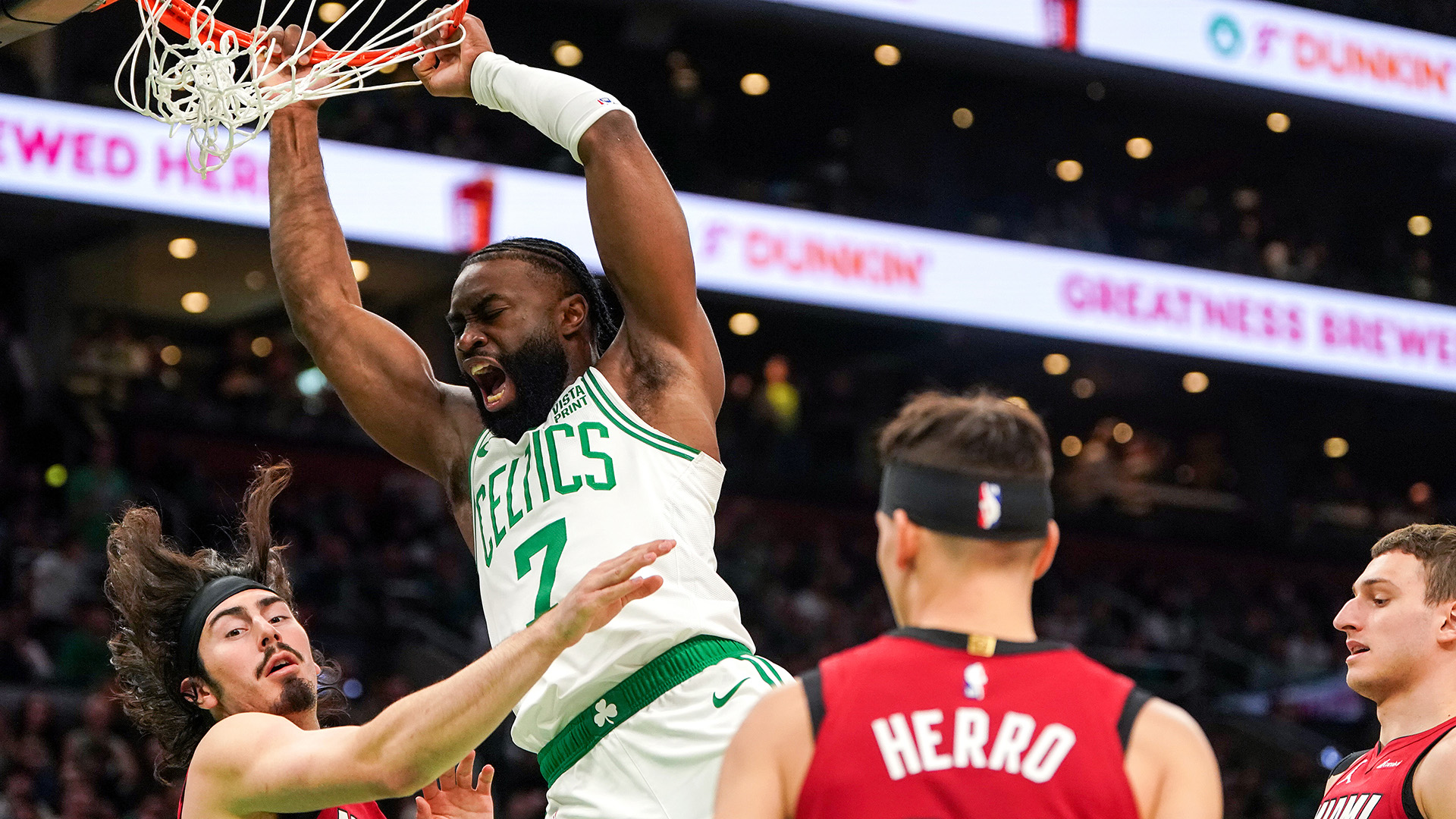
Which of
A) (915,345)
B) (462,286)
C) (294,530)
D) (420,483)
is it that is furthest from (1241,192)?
(462,286)

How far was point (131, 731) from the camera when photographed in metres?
11.0

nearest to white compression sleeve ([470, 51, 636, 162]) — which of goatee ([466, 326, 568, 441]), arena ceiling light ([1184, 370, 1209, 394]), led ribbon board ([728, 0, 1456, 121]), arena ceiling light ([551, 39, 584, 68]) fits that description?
goatee ([466, 326, 568, 441])

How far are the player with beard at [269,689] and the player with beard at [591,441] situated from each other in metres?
0.36

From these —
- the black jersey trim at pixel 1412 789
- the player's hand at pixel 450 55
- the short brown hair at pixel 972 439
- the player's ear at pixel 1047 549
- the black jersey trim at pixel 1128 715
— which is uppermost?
the player's hand at pixel 450 55

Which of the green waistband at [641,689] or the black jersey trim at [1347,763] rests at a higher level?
the green waistband at [641,689]

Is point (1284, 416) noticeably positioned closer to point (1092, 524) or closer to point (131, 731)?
point (1092, 524)

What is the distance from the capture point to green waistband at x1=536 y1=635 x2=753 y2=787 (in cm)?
366

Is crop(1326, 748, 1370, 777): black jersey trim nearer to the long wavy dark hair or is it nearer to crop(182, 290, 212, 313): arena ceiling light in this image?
the long wavy dark hair

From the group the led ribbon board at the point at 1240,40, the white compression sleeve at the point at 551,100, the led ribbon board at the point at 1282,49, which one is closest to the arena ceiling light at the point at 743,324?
the led ribbon board at the point at 1240,40

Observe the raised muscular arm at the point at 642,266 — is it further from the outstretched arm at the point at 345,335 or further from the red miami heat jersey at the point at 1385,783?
the red miami heat jersey at the point at 1385,783

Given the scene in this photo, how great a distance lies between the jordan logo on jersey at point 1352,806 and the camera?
3.95 m

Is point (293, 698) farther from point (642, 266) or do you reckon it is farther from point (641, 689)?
point (642, 266)

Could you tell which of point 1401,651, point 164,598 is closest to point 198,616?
point 164,598

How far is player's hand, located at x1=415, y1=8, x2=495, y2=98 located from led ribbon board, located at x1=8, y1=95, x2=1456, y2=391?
28.2 ft
